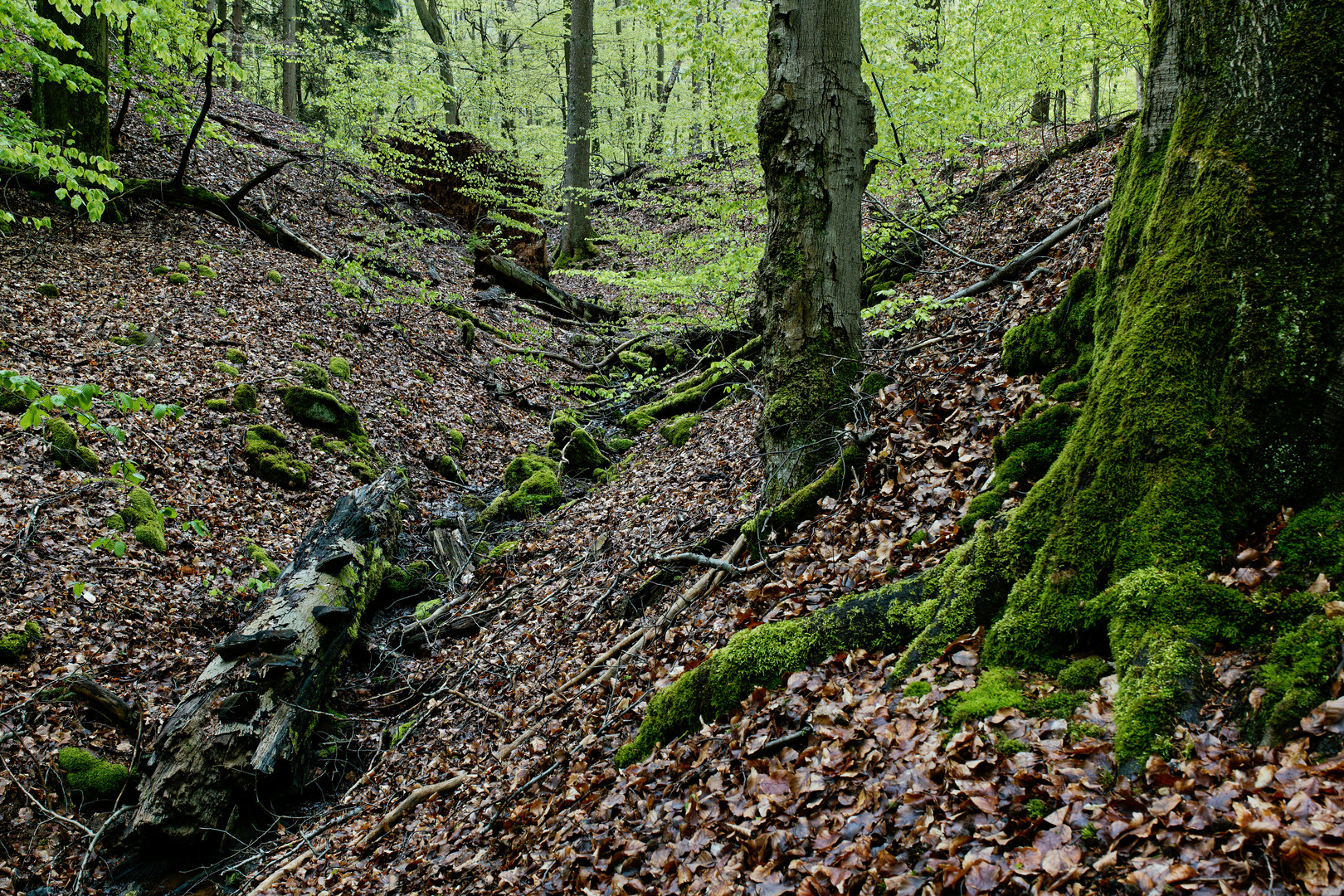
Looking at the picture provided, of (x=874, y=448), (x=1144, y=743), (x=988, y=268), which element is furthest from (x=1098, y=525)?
(x=988, y=268)

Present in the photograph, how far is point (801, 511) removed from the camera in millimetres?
5316

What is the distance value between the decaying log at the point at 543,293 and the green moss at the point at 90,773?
13023 mm

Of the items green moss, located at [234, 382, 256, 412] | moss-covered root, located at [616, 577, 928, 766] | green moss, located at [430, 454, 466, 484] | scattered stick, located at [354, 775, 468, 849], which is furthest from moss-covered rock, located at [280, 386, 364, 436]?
moss-covered root, located at [616, 577, 928, 766]

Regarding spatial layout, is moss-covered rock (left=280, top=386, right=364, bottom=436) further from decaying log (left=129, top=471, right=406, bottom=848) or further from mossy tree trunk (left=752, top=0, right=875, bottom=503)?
mossy tree trunk (left=752, top=0, right=875, bottom=503)

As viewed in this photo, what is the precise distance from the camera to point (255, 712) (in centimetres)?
574

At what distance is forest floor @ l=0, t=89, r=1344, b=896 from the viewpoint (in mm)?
2324

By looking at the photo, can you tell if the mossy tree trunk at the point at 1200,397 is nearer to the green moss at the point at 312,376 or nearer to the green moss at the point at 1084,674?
the green moss at the point at 1084,674

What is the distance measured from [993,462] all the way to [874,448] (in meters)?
1.09

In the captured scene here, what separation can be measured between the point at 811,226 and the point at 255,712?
241 inches

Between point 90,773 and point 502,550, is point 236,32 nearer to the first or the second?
point 502,550

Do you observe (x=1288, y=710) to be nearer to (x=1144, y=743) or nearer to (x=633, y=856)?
(x=1144, y=743)

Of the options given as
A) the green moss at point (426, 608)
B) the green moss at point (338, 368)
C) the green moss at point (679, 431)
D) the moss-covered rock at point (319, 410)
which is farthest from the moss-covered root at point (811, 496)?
the green moss at point (338, 368)

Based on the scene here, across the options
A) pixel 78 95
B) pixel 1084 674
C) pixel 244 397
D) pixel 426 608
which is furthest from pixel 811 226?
pixel 78 95

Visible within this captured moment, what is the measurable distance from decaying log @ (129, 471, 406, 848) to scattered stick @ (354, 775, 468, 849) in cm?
87
